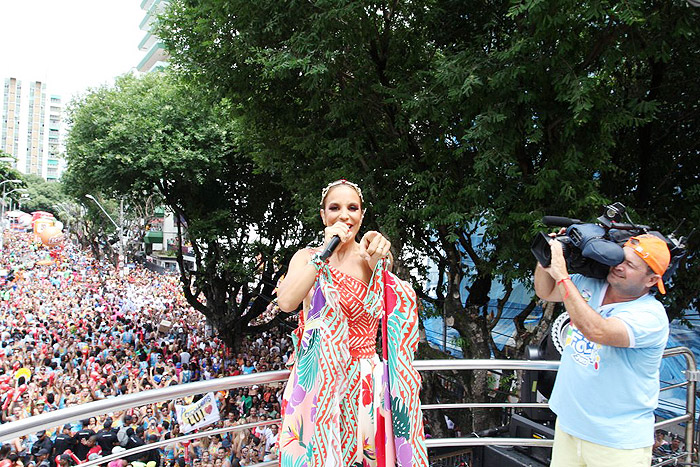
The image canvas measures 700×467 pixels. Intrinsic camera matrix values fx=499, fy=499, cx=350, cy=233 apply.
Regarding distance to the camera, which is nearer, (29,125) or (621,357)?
(621,357)

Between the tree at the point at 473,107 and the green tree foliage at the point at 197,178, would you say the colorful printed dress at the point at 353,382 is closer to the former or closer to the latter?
the tree at the point at 473,107

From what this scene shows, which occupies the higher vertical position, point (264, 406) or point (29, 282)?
point (29, 282)

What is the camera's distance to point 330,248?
2.10m

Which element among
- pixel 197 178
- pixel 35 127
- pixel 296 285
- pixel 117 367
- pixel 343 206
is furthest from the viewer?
pixel 35 127

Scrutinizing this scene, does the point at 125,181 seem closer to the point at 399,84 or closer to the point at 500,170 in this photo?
the point at 399,84

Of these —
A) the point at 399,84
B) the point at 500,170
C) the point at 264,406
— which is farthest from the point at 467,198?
the point at 264,406

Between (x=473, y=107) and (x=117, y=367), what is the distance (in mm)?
11683

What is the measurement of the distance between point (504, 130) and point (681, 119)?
2.82 m

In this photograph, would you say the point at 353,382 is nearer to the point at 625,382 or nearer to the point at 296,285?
the point at 296,285

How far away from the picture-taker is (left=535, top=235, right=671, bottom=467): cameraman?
2.04 m

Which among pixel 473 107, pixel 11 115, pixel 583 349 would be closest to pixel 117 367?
pixel 473 107

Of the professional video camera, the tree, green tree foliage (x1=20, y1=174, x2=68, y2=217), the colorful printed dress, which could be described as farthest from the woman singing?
green tree foliage (x1=20, y1=174, x2=68, y2=217)

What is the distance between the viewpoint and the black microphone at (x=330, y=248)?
2.08 meters

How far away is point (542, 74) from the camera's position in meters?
5.25
